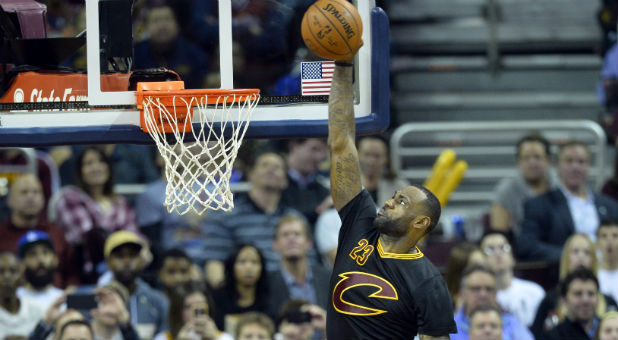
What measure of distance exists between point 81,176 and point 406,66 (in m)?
4.24

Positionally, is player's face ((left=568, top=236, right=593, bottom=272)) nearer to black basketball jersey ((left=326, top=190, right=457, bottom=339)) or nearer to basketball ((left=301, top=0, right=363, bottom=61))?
black basketball jersey ((left=326, top=190, right=457, bottom=339))

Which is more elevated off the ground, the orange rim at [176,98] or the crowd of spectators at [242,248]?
the orange rim at [176,98]

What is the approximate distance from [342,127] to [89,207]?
3.24m

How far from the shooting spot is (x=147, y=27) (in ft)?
22.2

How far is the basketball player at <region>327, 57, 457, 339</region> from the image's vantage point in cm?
503

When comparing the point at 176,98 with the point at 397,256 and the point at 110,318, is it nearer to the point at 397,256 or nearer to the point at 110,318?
the point at 397,256

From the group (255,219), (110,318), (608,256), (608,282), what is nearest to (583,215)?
(608,256)

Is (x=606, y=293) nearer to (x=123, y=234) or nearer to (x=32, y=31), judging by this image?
(x=123, y=234)

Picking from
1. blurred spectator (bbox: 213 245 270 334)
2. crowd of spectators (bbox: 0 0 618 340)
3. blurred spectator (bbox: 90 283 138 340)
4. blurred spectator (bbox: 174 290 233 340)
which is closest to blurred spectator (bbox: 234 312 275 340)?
crowd of spectators (bbox: 0 0 618 340)

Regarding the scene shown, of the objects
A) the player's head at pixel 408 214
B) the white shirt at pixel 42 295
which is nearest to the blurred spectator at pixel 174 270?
the white shirt at pixel 42 295

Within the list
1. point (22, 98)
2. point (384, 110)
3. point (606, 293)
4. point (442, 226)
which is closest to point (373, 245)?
point (384, 110)

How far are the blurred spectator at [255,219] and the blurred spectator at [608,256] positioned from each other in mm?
2350

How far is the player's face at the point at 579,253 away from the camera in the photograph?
7.68 metres

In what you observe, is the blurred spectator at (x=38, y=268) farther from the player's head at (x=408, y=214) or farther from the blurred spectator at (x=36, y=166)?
the player's head at (x=408, y=214)
